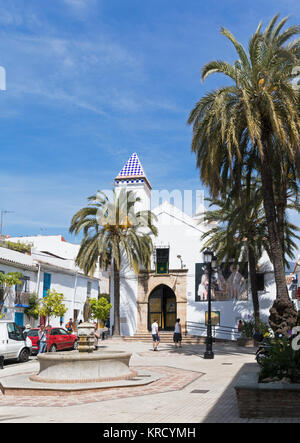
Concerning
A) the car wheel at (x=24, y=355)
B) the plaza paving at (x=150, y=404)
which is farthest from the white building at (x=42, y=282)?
the plaza paving at (x=150, y=404)

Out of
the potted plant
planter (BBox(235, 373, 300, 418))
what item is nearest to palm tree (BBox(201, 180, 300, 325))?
the potted plant

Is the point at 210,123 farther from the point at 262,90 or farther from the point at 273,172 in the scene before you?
the point at 273,172

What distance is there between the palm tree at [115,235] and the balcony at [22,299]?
5.38 m

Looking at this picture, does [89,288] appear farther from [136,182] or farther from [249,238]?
[249,238]

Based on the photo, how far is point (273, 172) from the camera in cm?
1931

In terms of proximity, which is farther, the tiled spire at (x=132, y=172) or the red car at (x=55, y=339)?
the tiled spire at (x=132, y=172)

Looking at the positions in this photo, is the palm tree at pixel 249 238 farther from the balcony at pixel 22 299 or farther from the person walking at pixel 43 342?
the balcony at pixel 22 299

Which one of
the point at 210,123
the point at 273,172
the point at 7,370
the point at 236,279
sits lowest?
the point at 7,370

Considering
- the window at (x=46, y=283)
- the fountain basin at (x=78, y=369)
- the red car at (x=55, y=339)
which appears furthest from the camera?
the window at (x=46, y=283)

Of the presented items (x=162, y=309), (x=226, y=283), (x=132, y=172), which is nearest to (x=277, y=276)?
(x=226, y=283)

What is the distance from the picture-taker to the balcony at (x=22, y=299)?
31.3 meters

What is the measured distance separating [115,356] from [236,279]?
19671 millimetres

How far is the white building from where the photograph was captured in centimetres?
3114
